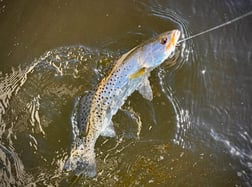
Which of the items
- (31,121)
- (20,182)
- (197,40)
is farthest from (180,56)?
(20,182)

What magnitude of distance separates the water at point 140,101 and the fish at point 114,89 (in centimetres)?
22

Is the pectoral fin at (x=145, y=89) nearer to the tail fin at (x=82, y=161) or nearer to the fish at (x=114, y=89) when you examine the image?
the fish at (x=114, y=89)

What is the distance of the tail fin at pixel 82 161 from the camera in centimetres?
253

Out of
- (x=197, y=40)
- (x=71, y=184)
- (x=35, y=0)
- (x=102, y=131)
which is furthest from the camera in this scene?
(x=35, y=0)

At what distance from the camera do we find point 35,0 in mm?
3146

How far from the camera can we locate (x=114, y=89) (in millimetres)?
2475

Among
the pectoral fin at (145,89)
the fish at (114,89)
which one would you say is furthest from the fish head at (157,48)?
the pectoral fin at (145,89)

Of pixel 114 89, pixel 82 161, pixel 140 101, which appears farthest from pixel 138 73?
pixel 82 161

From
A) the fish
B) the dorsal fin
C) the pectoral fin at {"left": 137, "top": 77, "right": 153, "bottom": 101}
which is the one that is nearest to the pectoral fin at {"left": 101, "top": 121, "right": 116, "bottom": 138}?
the fish

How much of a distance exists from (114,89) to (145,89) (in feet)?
0.76

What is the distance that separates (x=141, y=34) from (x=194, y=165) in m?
0.92

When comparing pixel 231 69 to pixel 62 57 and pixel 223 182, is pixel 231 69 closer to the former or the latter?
pixel 223 182

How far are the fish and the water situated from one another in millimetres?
221

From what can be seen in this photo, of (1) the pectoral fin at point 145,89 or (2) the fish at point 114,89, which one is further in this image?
(1) the pectoral fin at point 145,89
